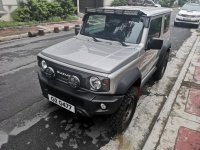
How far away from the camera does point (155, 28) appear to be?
4309 millimetres

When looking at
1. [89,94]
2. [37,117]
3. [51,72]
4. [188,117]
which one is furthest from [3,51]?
[188,117]

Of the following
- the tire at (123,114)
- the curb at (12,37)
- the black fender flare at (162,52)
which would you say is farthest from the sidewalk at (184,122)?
the curb at (12,37)

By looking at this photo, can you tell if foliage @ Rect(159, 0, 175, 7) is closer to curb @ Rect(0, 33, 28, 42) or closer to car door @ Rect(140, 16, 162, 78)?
curb @ Rect(0, 33, 28, 42)

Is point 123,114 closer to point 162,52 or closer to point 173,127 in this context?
point 173,127

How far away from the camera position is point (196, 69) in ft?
22.8

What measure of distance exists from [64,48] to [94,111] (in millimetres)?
1323

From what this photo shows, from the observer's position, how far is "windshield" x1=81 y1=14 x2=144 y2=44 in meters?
3.74

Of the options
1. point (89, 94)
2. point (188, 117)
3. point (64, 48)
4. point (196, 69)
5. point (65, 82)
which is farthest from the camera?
point (196, 69)

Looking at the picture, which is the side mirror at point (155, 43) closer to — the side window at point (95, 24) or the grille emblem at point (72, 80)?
the side window at point (95, 24)

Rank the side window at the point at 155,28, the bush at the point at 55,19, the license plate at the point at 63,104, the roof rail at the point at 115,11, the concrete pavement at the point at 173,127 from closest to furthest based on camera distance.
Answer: the license plate at the point at 63,104
the concrete pavement at the point at 173,127
the roof rail at the point at 115,11
the side window at the point at 155,28
the bush at the point at 55,19

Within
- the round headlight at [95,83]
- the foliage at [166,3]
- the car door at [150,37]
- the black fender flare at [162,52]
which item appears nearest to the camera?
the round headlight at [95,83]

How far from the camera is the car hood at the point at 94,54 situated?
9.61 feet

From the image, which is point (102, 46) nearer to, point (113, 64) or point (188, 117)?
point (113, 64)

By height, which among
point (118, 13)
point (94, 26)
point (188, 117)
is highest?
point (118, 13)
